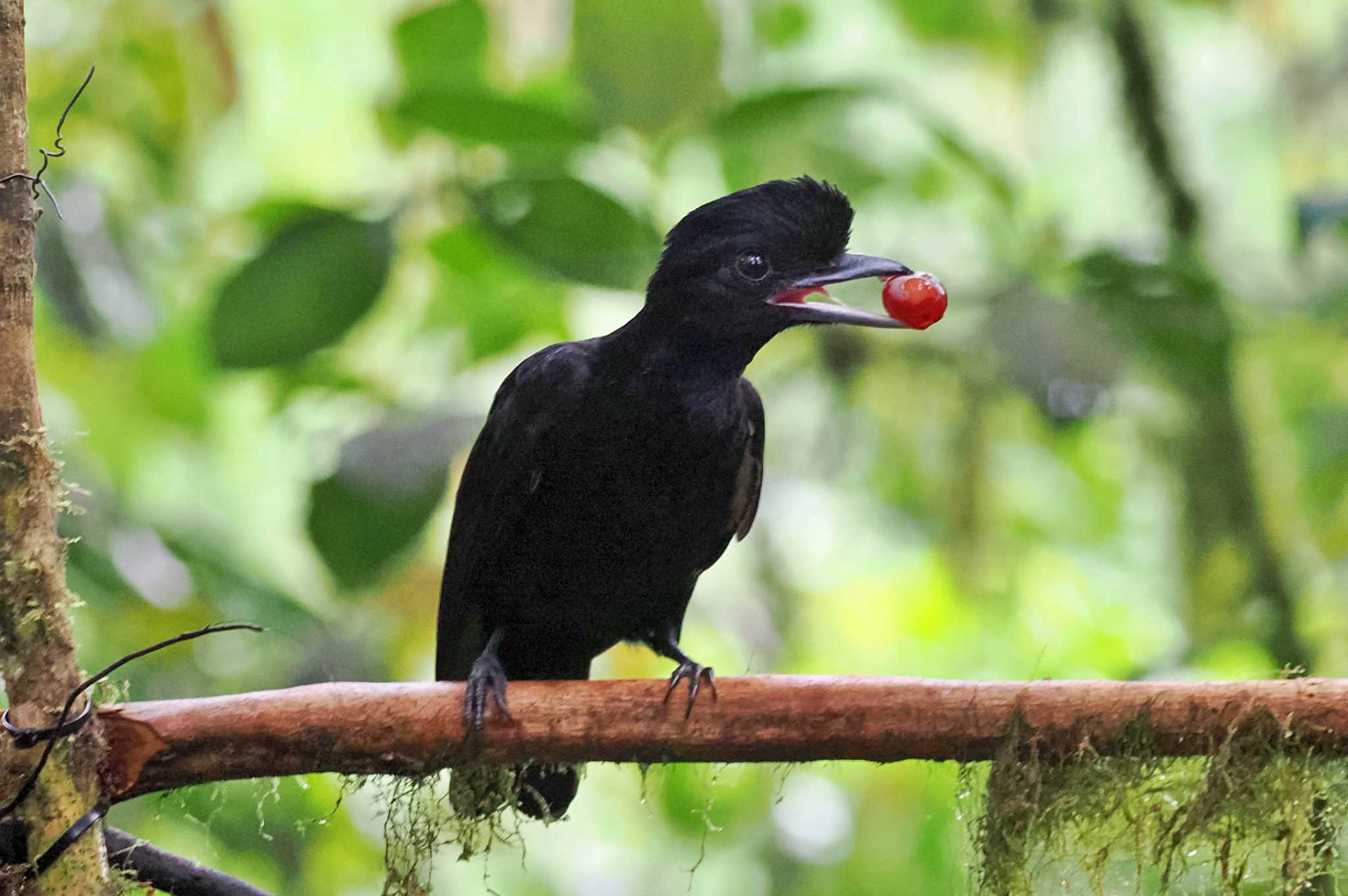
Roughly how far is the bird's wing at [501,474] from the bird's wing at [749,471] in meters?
0.34

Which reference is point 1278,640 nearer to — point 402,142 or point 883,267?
point 883,267

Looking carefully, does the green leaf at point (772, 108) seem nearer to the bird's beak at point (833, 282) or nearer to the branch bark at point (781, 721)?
the bird's beak at point (833, 282)

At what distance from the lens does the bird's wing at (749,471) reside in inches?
99.1

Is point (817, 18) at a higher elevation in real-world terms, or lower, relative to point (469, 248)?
higher

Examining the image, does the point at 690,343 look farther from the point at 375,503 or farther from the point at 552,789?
the point at 552,789

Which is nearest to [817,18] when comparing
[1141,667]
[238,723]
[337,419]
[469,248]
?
[469,248]

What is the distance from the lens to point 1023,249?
3.20 metres

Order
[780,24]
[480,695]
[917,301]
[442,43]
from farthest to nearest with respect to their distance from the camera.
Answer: [780,24] < [442,43] < [917,301] < [480,695]

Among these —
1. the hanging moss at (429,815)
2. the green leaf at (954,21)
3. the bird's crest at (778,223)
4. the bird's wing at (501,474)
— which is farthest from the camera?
the green leaf at (954,21)

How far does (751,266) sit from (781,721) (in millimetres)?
910

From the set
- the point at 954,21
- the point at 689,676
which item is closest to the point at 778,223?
the point at 689,676

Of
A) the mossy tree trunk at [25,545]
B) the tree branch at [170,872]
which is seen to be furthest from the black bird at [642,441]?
the mossy tree trunk at [25,545]

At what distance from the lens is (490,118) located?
2.57 meters

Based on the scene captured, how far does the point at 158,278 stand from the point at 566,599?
221 centimetres
